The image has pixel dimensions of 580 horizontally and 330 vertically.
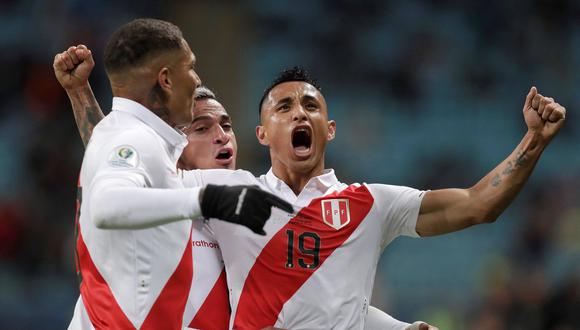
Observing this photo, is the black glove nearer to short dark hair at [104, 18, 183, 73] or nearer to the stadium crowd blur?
short dark hair at [104, 18, 183, 73]

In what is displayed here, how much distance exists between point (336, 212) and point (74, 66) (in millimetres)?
1401

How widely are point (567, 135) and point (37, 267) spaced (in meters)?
6.03

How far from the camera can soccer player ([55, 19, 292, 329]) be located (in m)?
3.43

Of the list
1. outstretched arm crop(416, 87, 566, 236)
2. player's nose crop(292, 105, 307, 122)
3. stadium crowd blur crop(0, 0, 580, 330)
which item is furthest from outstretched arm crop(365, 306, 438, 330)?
stadium crowd blur crop(0, 0, 580, 330)

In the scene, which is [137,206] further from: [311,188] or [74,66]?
[311,188]

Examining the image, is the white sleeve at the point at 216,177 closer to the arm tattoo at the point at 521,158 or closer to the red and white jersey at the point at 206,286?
the red and white jersey at the point at 206,286

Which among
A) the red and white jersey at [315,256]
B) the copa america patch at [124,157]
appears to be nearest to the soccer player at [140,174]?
the copa america patch at [124,157]

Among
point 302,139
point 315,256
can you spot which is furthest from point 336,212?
point 302,139

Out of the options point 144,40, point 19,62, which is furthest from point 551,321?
point 19,62

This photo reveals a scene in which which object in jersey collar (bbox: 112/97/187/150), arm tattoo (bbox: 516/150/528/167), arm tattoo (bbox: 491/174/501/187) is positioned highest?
jersey collar (bbox: 112/97/187/150)

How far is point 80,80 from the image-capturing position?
441cm

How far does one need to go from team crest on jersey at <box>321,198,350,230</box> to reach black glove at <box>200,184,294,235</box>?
1384 millimetres

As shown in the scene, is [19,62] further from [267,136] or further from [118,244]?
[118,244]

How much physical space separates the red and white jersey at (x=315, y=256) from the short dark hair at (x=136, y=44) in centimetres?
106
